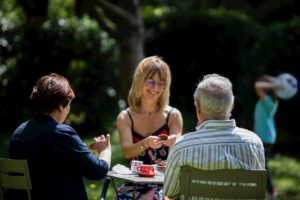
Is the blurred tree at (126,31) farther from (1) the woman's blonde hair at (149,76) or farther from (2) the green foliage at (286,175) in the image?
(1) the woman's blonde hair at (149,76)

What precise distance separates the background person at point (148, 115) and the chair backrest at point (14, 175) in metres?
1.21

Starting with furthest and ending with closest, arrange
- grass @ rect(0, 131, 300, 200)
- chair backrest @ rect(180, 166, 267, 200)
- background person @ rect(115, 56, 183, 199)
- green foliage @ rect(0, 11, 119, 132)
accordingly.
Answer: green foliage @ rect(0, 11, 119, 132), grass @ rect(0, 131, 300, 200), background person @ rect(115, 56, 183, 199), chair backrest @ rect(180, 166, 267, 200)

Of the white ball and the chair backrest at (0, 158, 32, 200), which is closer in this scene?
the chair backrest at (0, 158, 32, 200)

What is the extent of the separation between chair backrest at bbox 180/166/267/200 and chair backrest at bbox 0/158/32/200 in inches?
35.2

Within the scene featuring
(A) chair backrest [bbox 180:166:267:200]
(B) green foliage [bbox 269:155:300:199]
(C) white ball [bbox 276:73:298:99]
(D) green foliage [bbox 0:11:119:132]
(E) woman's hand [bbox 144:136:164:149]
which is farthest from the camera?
(D) green foliage [bbox 0:11:119:132]

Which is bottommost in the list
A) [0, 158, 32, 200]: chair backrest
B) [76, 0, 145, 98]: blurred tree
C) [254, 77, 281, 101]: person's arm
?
[0, 158, 32, 200]: chair backrest

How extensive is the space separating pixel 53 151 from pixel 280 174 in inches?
234

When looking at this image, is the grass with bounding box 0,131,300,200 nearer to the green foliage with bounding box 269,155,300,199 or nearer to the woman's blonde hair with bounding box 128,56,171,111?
the green foliage with bounding box 269,155,300,199

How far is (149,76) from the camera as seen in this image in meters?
5.39

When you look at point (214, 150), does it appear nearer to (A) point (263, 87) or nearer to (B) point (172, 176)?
(B) point (172, 176)

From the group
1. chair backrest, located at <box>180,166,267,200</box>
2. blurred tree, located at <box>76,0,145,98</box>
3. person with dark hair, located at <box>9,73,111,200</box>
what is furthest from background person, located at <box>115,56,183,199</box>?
blurred tree, located at <box>76,0,145,98</box>

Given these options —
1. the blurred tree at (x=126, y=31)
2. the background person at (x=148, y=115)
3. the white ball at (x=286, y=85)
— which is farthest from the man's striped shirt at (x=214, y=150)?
the blurred tree at (x=126, y=31)

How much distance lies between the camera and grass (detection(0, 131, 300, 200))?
8.14 metres

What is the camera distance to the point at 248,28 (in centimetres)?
1244
